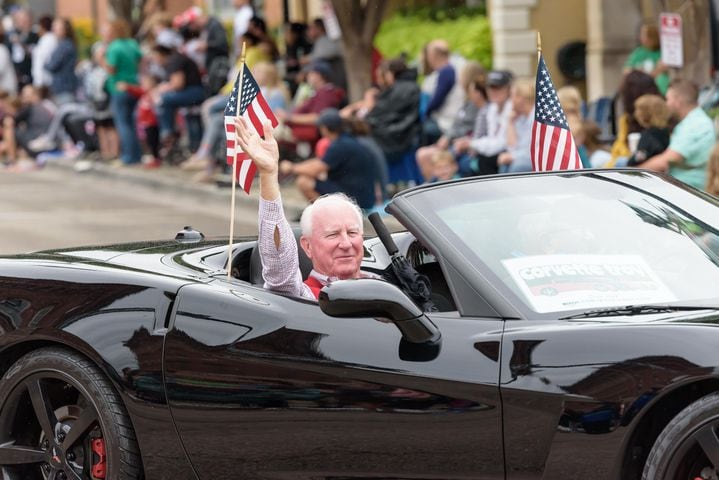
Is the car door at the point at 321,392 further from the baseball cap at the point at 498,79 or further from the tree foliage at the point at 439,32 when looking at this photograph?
the tree foliage at the point at 439,32

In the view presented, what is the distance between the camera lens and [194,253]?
18.5 ft

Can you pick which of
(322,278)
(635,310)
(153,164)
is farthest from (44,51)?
(635,310)

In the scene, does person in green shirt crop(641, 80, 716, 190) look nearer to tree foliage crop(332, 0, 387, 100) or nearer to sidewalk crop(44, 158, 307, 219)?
sidewalk crop(44, 158, 307, 219)

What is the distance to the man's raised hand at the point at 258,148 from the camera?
5.00m

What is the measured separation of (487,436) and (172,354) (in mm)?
1112

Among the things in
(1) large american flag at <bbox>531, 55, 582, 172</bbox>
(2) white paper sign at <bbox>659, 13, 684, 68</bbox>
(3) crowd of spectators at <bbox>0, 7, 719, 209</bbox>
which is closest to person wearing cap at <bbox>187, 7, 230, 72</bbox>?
(3) crowd of spectators at <bbox>0, 7, 719, 209</bbox>

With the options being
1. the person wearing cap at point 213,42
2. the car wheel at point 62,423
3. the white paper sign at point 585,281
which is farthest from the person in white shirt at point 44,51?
the white paper sign at point 585,281

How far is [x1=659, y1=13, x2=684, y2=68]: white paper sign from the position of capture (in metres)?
A: 13.5

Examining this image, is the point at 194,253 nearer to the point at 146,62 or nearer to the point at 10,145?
the point at 146,62

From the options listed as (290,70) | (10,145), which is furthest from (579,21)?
(10,145)

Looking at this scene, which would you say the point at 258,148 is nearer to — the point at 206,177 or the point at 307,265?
the point at 307,265

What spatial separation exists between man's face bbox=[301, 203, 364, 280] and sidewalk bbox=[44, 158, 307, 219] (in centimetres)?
933

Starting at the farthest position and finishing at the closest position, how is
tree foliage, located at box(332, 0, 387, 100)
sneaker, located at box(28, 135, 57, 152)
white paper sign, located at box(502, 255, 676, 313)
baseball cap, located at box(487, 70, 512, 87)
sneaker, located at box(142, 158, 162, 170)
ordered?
sneaker, located at box(28, 135, 57, 152)
sneaker, located at box(142, 158, 162, 170)
tree foliage, located at box(332, 0, 387, 100)
baseball cap, located at box(487, 70, 512, 87)
white paper sign, located at box(502, 255, 676, 313)

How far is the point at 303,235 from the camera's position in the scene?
5273mm
